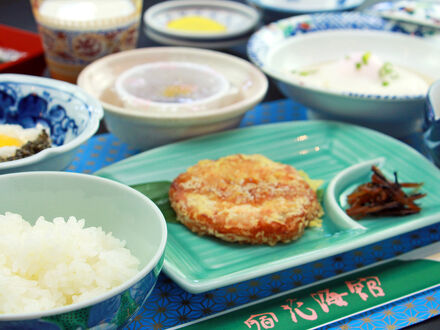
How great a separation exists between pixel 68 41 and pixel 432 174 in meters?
1.42

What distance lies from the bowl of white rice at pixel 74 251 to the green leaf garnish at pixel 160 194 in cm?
28

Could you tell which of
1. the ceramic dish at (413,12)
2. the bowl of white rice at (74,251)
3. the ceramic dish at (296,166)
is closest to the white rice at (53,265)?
the bowl of white rice at (74,251)

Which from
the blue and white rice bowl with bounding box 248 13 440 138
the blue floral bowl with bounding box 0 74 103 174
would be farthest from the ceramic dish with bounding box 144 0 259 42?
the blue floral bowl with bounding box 0 74 103 174

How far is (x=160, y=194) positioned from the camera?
1476 millimetres

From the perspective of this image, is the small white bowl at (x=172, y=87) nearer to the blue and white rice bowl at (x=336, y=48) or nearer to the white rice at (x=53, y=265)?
the blue and white rice bowl at (x=336, y=48)

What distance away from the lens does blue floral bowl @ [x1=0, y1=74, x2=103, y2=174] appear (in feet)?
4.64

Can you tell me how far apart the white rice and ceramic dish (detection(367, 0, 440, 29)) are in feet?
6.10

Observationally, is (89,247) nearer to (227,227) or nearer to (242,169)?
(227,227)

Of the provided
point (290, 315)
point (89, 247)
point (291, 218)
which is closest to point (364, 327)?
point (290, 315)

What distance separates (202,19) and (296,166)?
1371mm

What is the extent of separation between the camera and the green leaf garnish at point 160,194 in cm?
142

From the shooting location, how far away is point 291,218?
4.33ft

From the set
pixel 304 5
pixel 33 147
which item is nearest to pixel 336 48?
pixel 304 5

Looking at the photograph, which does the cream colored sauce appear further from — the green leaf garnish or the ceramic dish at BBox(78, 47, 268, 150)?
the green leaf garnish
